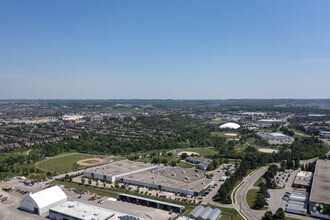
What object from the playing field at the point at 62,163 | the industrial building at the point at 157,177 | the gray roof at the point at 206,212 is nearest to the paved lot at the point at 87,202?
Result: the gray roof at the point at 206,212

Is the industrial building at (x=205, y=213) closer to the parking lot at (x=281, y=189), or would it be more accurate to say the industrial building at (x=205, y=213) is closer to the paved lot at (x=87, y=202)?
the paved lot at (x=87, y=202)

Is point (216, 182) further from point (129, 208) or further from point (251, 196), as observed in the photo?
point (129, 208)

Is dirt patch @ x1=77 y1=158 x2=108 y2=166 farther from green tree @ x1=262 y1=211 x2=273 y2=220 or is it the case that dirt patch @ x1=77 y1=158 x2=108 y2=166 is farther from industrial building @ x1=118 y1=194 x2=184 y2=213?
green tree @ x1=262 y1=211 x2=273 y2=220

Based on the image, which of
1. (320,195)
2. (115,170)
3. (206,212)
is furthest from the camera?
(115,170)

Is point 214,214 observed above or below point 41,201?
below

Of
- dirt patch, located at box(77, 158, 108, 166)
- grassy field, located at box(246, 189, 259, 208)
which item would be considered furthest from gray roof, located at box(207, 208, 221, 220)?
dirt patch, located at box(77, 158, 108, 166)

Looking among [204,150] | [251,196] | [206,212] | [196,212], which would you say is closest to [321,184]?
[251,196]
